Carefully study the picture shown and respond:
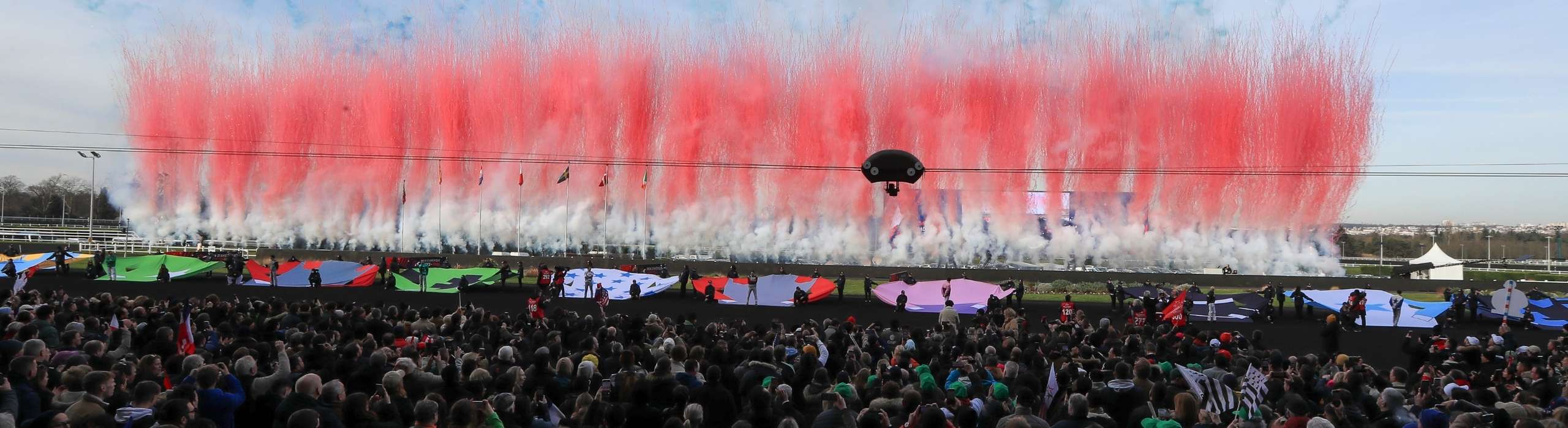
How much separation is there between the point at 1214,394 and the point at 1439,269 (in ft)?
163

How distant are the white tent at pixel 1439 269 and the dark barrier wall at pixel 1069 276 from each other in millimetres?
4814

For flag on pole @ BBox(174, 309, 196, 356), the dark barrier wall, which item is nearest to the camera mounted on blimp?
flag on pole @ BBox(174, 309, 196, 356)

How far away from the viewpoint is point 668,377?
7285 mm

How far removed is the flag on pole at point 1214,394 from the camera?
8633 mm

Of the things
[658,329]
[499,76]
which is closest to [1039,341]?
[658,329]

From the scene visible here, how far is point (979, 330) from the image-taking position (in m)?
15.1

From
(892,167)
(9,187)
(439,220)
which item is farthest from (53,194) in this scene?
(892,167)

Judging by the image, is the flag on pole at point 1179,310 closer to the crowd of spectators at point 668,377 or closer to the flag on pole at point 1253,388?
the crowd of spectators at point 668,377

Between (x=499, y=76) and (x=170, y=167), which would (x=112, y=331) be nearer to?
(x=499, y=76)

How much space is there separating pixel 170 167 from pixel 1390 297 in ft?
225

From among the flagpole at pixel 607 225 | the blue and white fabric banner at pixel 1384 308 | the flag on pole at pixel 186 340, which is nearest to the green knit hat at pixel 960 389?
the flag on pole at pixel 186 340

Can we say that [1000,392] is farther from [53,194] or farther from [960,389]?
[53,194]

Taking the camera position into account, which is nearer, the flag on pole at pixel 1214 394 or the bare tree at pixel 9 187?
the flag on pole at pixel 1214 394

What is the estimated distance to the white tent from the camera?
152 feet
